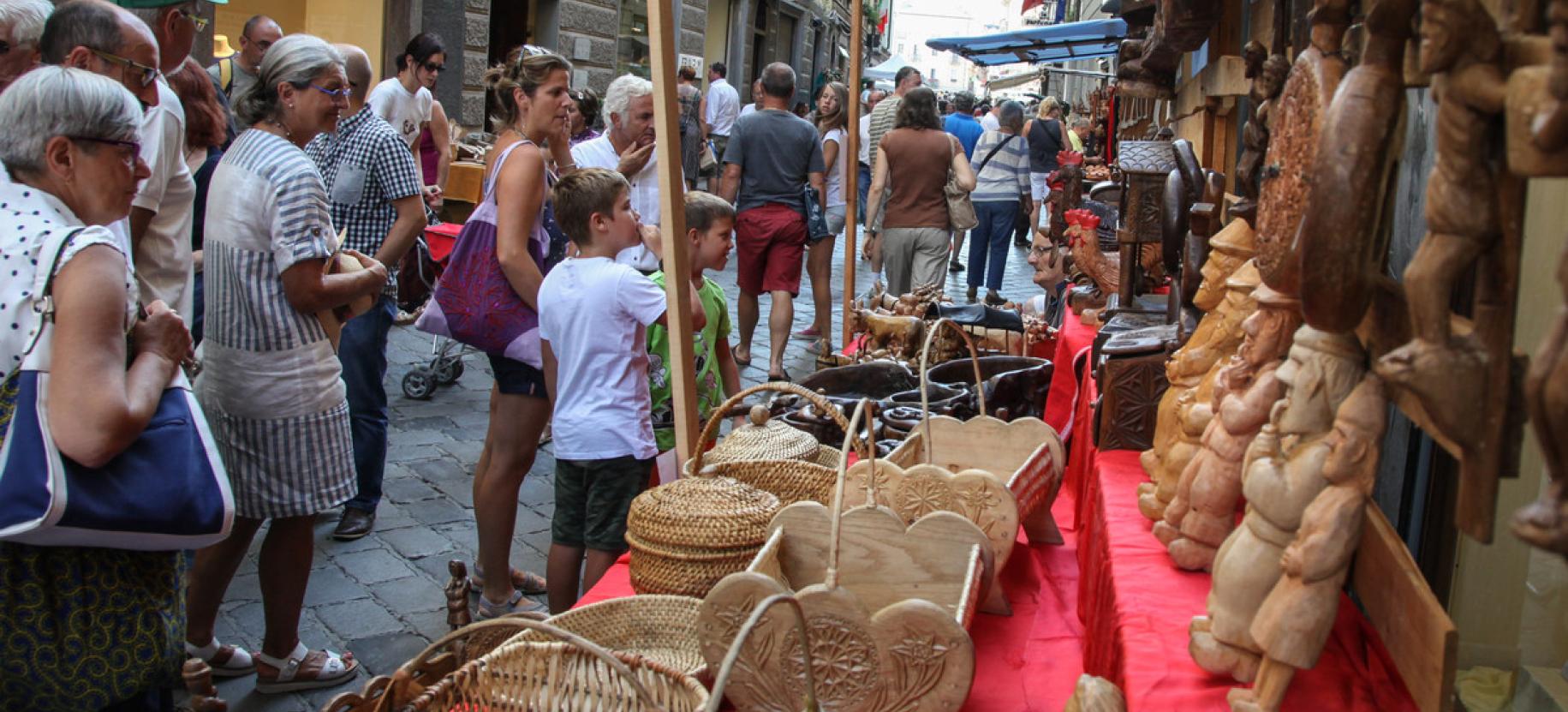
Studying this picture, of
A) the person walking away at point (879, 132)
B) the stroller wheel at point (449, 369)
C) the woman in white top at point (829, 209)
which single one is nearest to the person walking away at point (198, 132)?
the stroller wheel at point (449, 369)

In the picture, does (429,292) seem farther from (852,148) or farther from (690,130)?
(690,130)

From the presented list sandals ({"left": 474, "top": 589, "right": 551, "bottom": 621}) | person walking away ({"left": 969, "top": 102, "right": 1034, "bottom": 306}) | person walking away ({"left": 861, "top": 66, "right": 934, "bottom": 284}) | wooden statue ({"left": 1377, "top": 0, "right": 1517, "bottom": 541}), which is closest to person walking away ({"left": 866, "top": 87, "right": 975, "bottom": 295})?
person walking away ({"left": 861, "top": 66, "right": 934, "bottom": 284})

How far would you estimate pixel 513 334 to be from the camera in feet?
11.9

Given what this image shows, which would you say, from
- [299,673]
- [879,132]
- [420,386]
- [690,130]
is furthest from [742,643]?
[690,130]

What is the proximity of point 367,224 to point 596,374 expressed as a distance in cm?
156

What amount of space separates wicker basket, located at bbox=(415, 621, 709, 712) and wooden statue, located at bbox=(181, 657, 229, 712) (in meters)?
0.28

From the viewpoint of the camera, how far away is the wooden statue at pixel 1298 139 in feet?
4.93

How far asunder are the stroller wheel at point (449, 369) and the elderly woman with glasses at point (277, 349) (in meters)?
3.16

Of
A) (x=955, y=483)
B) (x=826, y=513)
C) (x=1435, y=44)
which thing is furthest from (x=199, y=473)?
(x=1435, y=44)

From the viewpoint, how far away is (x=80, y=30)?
3.09m

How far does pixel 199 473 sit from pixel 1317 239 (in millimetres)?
1858

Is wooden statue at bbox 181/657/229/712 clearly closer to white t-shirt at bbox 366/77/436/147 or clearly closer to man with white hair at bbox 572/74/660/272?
man with white hair at bbox 572/74/660/272

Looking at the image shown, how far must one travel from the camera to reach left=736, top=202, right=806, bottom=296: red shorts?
7.01 metres

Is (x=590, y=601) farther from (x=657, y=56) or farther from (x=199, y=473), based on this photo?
(x=657, y=56)
